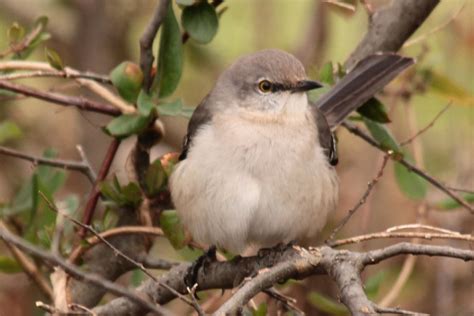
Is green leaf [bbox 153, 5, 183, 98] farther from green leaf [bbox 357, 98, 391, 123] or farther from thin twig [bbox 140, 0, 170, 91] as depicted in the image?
green leaf [bbox 357, 98, 391, 123]

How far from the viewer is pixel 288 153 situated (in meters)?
3.99

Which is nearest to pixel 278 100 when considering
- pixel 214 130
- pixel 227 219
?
pixel 214 130

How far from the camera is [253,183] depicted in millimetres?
3947

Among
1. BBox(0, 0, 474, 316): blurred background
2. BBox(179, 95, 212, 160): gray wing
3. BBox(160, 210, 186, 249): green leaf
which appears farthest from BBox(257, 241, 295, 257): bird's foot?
BBox(0, 0, 474, 316): blurred background

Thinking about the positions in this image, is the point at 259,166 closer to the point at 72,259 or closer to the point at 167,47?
the point at 167,47

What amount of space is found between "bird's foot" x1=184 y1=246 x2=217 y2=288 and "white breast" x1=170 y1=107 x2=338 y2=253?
0.08m

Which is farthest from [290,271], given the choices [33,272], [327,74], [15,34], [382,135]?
[15,34]

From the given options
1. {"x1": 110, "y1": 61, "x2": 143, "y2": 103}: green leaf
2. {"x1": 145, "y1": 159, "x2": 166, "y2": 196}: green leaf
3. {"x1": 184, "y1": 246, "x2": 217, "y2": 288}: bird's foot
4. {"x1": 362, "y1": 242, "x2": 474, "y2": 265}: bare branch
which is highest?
{"x1": 110, "y1": 61, "x2": 143, "y2": 103}: green leaf

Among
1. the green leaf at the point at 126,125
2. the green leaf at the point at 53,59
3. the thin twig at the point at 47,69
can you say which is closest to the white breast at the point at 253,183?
the green leaf at the point at 126,125

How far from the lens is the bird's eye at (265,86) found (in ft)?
14.0

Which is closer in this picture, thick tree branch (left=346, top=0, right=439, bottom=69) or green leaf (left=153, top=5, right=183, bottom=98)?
green leaf (left=153, top=5, right=183, bottom=98)

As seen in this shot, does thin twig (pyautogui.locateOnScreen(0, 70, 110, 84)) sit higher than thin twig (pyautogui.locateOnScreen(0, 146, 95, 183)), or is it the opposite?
thin twig (pyautogui.locateOnScreen(0, 70, 110, 84))

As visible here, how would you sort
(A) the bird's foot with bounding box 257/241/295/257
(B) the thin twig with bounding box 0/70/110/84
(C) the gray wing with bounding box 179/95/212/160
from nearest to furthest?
(A) the bird's foot with bounding box 257/241/295/257 → (B) the thin twig with bounding box 0/70/110/84 → (C) the gray wing with bounding box 179/95/212/160

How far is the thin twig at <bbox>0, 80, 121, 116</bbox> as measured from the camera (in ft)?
13.5
